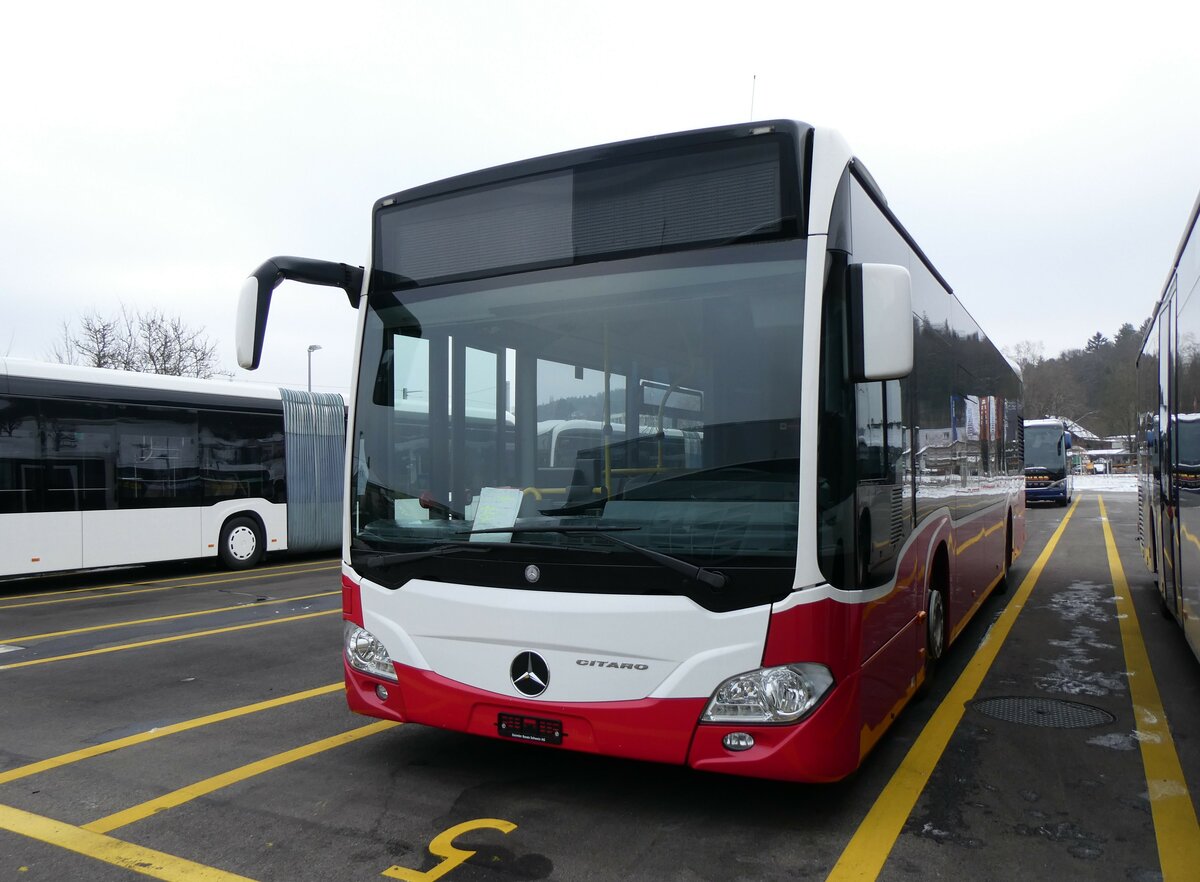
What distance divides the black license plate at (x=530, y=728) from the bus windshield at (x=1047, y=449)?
3164 centimetres

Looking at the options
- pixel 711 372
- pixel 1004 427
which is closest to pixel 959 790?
pixel 711 372

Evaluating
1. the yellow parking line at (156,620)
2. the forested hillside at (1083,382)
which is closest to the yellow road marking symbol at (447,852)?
the yellow parking line at (156,620)

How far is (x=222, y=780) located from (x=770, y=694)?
109 inches

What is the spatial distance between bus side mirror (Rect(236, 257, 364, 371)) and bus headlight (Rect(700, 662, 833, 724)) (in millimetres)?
2703

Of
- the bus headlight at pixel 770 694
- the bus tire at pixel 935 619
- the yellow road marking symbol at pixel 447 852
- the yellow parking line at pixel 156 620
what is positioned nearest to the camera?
the yellow road marking symbol at pixel 447 852

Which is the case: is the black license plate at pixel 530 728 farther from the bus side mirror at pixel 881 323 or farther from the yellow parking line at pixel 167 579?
the yellow parking line at pixel 167 579

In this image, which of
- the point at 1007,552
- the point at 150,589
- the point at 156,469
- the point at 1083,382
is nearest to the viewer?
the point at 1007,552

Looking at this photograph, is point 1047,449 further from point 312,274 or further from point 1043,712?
point 312,274

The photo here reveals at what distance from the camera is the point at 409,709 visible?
416 centimetres

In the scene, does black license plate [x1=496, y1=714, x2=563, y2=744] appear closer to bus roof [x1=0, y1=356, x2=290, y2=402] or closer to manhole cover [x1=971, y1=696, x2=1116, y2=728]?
manhole cover [x1=971, y1=696, x2=1116, y2=728]

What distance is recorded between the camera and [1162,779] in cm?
447

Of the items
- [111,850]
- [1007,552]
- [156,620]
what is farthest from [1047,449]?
[111,850]

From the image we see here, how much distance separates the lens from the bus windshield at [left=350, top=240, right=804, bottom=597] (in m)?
3.58

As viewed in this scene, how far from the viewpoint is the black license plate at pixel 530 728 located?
148 inches
